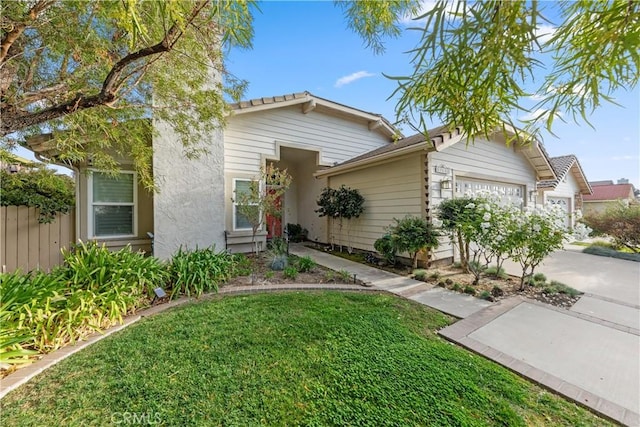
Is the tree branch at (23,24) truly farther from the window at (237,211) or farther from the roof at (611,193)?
the roof at (611,193)

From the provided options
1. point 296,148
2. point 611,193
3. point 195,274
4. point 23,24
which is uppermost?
point 296,148

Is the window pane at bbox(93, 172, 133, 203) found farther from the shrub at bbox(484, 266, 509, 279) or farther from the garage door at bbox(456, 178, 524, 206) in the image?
the shrub at bbox(484, 266, 509, 279)

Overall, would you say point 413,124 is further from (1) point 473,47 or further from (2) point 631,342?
(2) point 631,342

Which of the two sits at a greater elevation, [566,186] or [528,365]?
[566,186]

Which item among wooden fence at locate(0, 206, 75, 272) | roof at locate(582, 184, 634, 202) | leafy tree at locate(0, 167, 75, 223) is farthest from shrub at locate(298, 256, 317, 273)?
roof at locate(582, 184, 634, 202)

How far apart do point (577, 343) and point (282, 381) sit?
12.2 feet

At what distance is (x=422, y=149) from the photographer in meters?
5.89

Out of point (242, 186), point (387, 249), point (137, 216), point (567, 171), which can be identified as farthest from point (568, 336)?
point (567, 171)

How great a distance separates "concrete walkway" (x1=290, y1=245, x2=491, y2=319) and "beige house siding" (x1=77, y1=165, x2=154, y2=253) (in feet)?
16.3

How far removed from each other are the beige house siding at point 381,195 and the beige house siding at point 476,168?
438 millimetres

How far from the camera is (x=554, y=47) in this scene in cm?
175

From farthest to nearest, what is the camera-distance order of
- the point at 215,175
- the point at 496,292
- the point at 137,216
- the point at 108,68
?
1. the point at 215,175
2. the point at 137,216
3. the point at 496,292
4. the point at 108,68

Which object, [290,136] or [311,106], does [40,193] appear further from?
[311,106]

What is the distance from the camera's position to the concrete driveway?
2.30 m
